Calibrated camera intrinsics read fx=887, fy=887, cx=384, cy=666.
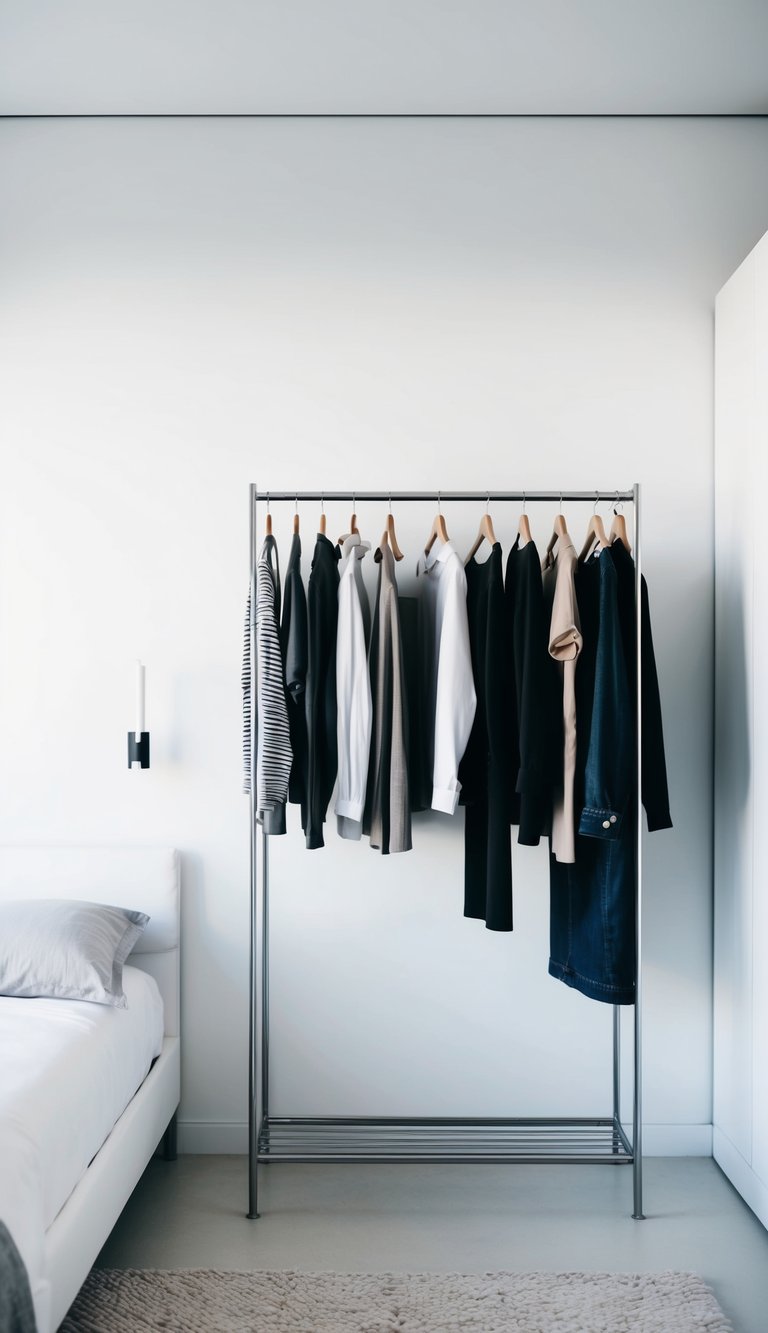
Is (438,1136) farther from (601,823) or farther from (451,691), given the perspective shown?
(451,691)

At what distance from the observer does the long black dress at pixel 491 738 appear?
2.31 meters

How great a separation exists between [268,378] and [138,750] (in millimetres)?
1226

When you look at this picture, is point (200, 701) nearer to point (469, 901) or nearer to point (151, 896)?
point (151, 896)

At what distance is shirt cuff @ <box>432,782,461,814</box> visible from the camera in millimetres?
2285

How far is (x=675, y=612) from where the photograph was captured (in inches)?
109

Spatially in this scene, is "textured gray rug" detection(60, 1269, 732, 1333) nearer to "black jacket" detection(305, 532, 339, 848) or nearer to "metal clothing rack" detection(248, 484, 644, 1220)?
"metal clothing rack" detection(248, 484, 644, 1220)

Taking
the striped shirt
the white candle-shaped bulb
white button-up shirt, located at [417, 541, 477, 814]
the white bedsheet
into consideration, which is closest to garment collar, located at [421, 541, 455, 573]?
white button-up shirt, located at [417, 541, 477, 814]

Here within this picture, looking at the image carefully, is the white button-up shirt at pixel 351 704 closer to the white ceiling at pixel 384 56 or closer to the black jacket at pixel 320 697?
the black jacket at pixel 320 697

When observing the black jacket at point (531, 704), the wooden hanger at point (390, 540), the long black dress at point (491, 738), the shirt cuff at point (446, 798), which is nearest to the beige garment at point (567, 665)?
the black jacket at point (531, 704)

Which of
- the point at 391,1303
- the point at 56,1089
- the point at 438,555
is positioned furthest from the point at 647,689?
the point at 56,1089

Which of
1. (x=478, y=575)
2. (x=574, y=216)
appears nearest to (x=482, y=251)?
(x=574, y=216)

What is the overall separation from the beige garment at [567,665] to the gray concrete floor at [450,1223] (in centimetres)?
98

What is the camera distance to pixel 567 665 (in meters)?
2.29

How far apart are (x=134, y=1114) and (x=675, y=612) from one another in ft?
6.79
